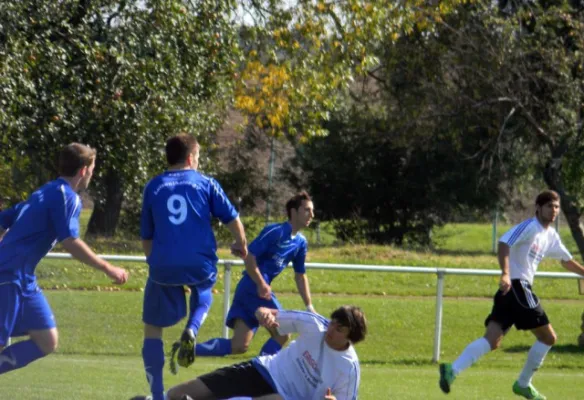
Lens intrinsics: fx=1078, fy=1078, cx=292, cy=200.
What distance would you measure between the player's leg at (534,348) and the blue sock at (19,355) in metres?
4.65

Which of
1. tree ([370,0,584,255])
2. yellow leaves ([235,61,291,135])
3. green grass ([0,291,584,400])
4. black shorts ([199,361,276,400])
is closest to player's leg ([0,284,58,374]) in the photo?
black shorts ([199,361,276,400])

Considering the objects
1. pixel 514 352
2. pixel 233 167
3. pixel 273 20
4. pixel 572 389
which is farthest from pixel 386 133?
pixel 572 389

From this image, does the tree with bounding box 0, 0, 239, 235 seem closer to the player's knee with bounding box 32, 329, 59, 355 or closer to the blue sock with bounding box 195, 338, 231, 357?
the blue sock with bounding box 195, 338, 231, 357

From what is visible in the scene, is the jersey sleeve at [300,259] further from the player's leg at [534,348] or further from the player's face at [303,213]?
the player's leg at [534,348]

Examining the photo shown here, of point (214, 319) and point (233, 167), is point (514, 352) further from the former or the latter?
point (233, 167)

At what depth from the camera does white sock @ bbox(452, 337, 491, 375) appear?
31.6ft

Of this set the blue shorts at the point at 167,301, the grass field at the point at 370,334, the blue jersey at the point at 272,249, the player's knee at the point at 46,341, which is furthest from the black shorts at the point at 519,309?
the player's knee at the point at 46,341

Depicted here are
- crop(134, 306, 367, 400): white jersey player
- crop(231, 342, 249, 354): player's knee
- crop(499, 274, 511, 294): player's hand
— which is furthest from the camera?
crop(499, 274, 511, 294): player's hand

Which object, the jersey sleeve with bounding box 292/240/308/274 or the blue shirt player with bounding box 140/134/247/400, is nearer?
the blue shirt player with bounding box 140/134/247/400

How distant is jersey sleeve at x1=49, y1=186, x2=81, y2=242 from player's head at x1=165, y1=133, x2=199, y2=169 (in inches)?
32.1

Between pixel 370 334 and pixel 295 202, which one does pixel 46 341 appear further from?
pixel 370 334

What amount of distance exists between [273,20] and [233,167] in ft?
37.1

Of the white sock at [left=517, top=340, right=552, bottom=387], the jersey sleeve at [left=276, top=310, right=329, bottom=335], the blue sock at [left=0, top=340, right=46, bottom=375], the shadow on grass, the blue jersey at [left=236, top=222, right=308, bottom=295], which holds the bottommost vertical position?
the shadow on grass

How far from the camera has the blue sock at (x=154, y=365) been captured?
289 inches
